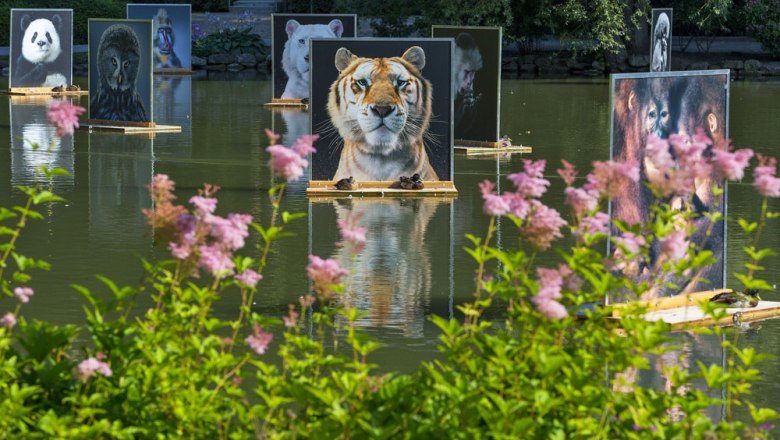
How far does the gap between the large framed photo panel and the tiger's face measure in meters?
3.45

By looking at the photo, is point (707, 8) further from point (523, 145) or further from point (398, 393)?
point (398, 393)

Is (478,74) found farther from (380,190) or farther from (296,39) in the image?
(296,39)

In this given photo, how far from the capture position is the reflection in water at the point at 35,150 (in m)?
17.4

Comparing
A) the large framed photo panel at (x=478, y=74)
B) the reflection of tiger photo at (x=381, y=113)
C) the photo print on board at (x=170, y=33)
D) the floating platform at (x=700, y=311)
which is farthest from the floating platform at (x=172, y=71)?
the floating platform at (x=700, y=311)

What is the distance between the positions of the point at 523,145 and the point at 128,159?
19.0 feet

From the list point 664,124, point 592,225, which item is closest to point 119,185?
point 664,124

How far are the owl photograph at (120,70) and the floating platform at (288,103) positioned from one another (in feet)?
18.8

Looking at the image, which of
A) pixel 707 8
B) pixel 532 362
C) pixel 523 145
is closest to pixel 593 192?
pixel 532 362

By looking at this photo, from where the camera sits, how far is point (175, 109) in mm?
27734

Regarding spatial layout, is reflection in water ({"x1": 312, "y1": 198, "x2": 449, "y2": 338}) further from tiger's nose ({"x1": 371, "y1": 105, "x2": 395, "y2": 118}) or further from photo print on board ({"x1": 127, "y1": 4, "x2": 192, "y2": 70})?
photo print on board ({"x1": 127, "y1": 4, "x2": 192, "y2": 70})

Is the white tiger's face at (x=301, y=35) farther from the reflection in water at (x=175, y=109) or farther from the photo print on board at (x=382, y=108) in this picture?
the photo print on board at (x=382, y=108)

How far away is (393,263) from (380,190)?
3817mm

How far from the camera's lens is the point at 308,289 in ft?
36.8

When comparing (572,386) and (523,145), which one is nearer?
(572,386)
